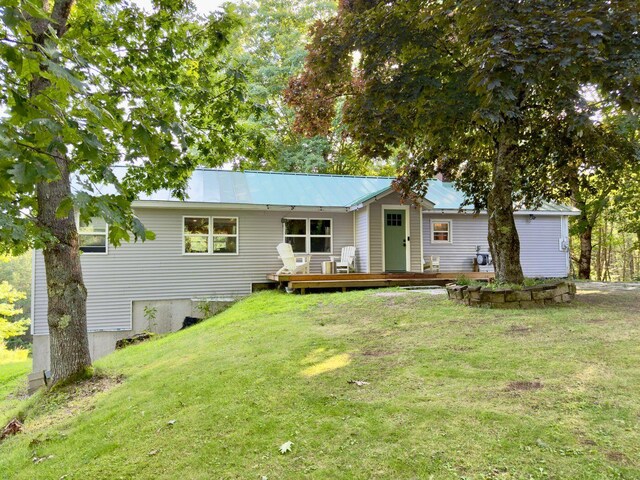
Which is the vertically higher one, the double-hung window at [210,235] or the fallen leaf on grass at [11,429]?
the double-hung window at [210,235]

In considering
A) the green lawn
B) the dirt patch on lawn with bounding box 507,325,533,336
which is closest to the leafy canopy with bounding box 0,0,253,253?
the green lawn

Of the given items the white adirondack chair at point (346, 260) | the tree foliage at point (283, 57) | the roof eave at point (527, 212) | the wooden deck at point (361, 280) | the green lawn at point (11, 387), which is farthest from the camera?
the tree foliage at point (283, 57)

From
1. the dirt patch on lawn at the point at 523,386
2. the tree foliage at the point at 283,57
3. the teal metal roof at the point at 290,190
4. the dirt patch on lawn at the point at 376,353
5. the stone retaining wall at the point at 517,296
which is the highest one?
the tree foliage at the point at 283,57

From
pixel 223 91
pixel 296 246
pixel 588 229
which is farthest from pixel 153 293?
pixel 588 229

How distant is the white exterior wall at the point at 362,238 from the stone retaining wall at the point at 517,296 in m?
4.94

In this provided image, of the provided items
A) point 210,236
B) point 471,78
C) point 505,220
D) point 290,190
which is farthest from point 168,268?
point 471,78

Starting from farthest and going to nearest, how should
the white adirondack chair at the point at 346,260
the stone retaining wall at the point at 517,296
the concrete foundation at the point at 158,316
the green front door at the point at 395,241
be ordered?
the white adirondack chair at the point at 346,260 → the green front door at the point at 395,241 → the concrete foundation at the point at 158,316 → the stone retaining wall at the point at 517,296

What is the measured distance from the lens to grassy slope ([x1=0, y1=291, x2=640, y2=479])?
2246 mm

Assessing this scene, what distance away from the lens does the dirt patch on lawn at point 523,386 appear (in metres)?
3.02

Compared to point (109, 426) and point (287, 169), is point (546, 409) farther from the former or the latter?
point (287, 169)

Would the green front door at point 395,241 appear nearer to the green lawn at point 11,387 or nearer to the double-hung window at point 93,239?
the double-hung window at point 93,239

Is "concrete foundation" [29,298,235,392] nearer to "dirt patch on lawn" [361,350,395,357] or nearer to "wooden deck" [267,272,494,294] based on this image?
"wooden deck" [267,272,494,294]

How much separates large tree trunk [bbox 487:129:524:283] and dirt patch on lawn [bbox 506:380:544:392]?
411 centimetres

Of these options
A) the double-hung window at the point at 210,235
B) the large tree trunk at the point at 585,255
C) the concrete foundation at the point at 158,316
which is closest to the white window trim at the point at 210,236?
the double-hung window at the point at 210,235
